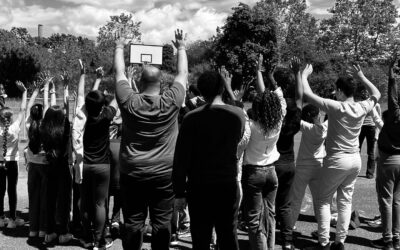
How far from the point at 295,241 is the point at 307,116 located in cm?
178

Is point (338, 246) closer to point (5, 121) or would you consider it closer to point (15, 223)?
point (15, 223)

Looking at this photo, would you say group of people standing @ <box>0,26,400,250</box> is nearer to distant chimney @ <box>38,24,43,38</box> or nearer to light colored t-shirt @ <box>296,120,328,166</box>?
light colored t-shirt @ <box>296,120,328,166</box>

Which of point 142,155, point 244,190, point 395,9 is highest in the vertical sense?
point 395,9

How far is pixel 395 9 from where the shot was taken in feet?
177

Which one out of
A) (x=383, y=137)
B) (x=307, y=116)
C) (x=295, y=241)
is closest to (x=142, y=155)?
(x=307, y=116)

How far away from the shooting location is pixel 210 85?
12.4 feet

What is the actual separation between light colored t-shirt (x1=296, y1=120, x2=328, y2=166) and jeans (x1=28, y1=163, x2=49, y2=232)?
11.0 feet

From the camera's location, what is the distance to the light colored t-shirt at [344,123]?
4832 millimetres

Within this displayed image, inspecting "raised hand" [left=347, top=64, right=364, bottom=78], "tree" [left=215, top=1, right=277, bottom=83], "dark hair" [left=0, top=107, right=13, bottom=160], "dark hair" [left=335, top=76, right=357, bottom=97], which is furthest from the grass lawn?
"tree" [left=215, top=1, right=277, bottom=83]

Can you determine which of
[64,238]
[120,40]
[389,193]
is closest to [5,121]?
[64,238]

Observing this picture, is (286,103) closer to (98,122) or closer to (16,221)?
(98,122)

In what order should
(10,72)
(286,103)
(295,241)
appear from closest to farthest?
(286,103), (295,241), (10,72)

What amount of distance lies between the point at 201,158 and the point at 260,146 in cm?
113

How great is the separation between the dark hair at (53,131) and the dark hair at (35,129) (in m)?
0.22
